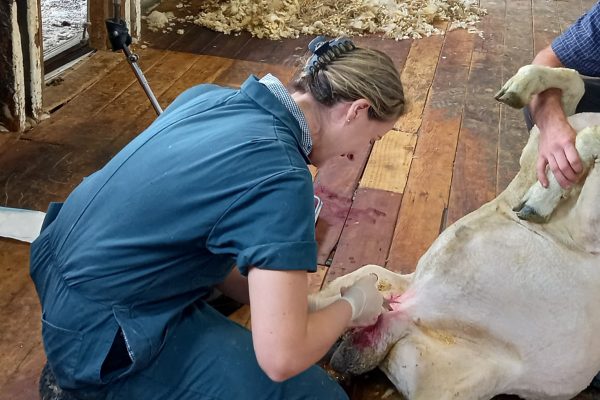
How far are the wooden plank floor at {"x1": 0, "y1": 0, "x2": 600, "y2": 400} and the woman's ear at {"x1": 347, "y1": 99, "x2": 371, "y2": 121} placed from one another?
0.45 metres

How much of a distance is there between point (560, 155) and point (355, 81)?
20.4 inches

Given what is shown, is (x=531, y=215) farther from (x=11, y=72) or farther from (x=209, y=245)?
(x=11, y=72)

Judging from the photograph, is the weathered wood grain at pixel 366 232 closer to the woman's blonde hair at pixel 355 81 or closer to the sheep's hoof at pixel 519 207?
the sheep's hoof at pixel 519 207

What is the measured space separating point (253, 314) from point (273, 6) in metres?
3.04

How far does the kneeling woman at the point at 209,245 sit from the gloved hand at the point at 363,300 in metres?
0.01

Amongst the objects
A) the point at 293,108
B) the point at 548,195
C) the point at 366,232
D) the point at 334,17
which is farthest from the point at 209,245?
the point at 334,17

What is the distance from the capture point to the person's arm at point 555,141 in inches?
60.0

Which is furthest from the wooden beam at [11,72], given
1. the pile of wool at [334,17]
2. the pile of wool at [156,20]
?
the pile of wool at [334,17]

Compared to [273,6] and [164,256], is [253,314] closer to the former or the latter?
[164,256]

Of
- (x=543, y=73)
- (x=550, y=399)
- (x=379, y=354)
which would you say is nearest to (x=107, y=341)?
(x=379, y=354)

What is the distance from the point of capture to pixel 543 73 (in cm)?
165

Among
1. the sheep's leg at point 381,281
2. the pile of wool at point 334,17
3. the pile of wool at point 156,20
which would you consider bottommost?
the pile of wool at point 156,20

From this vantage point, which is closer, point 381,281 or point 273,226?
point 273,226

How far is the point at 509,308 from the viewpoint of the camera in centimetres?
155
